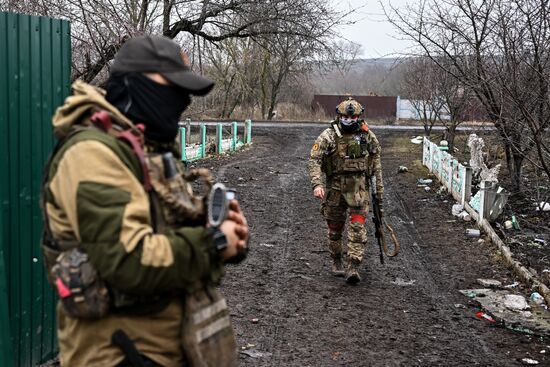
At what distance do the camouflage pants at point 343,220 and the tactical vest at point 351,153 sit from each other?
0.89 ft

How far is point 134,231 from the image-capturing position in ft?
6.61

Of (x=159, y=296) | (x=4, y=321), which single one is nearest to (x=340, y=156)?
(x=4, y=321)

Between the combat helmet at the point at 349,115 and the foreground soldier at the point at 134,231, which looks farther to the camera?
the combat helmet at the point at 349,115

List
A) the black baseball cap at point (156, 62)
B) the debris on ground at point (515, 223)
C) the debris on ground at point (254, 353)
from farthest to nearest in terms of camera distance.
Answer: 1. the debris on ground at point (515, 223)
2. the debris on ground at point (254, 353)
3. the black baseball cap at point (156, 62)

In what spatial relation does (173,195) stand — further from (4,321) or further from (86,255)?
(4,321)

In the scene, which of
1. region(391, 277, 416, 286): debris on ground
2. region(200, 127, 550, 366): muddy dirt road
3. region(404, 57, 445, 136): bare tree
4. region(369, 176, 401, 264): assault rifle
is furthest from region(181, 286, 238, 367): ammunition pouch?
region(404, 57, 445, 136): bare tree

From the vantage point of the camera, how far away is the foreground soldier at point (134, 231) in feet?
6.63

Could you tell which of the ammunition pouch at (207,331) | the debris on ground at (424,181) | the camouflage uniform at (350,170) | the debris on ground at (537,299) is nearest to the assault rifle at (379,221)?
the camouflage uniform at (350,170)

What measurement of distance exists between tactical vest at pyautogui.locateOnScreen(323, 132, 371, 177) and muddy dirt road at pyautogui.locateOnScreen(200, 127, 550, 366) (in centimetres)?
117

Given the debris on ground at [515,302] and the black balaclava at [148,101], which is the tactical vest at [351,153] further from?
the black balaclava at [148,101]

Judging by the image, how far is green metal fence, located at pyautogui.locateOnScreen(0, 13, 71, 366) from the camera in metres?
3.72

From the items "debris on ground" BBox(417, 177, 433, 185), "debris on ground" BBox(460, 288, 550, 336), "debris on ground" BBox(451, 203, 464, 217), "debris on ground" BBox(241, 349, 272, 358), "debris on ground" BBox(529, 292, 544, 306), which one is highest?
"debris on ground" BBox(417, 177, 433, 185)

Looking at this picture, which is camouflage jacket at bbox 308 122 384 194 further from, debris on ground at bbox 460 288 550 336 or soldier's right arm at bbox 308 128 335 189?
debris on ground at bbox 460 288 550 336

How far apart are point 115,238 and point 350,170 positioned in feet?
17.9
